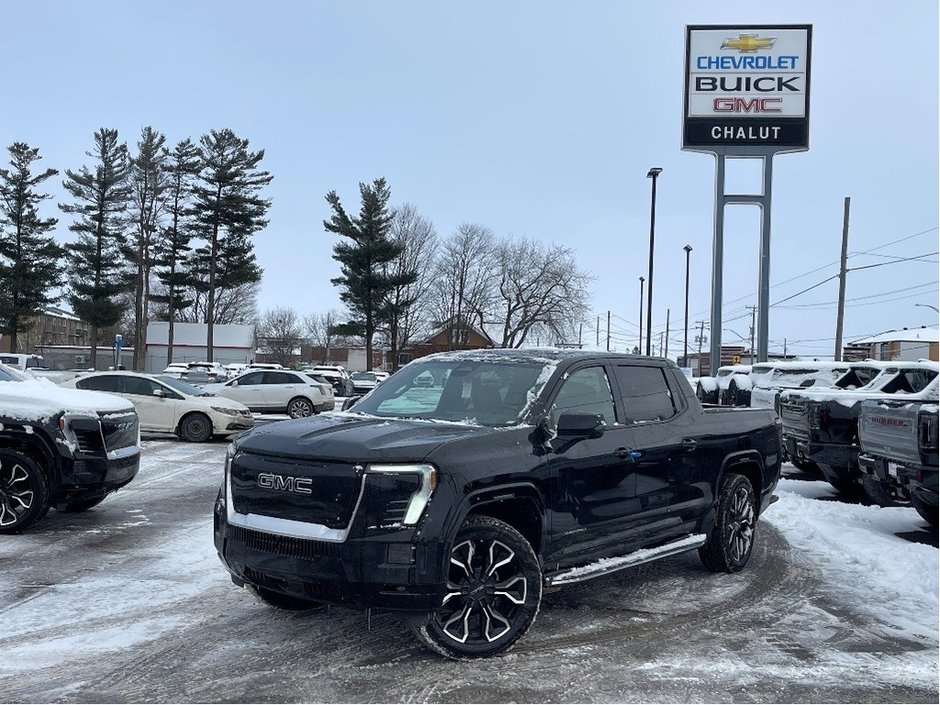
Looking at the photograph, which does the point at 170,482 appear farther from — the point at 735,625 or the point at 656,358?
the point at 735,625

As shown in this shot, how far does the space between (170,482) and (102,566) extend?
5.19m

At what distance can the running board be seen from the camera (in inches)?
209

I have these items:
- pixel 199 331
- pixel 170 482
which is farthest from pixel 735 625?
pixel 199 331

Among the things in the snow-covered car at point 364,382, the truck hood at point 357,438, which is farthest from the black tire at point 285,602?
the snow-covered car at point 364,382

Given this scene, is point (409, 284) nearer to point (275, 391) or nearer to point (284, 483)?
→ point (275, 391)

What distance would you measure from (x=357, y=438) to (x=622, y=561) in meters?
2.11

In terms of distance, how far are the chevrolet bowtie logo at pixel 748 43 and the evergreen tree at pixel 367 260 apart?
3174 cm

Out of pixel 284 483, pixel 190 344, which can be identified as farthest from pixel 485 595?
pixel 190 344

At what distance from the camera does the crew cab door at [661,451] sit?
600 centimetres

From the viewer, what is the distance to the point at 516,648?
5066 millimetres

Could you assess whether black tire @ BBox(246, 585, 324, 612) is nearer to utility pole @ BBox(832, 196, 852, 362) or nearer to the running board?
the running board

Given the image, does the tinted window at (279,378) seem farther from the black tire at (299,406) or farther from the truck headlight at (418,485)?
the truck headlight at (418,485)

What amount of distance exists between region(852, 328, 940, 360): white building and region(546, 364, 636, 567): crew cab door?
201ft

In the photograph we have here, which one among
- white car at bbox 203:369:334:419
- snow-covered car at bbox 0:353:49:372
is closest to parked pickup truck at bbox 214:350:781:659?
white car at bbox 203:369:334:419
